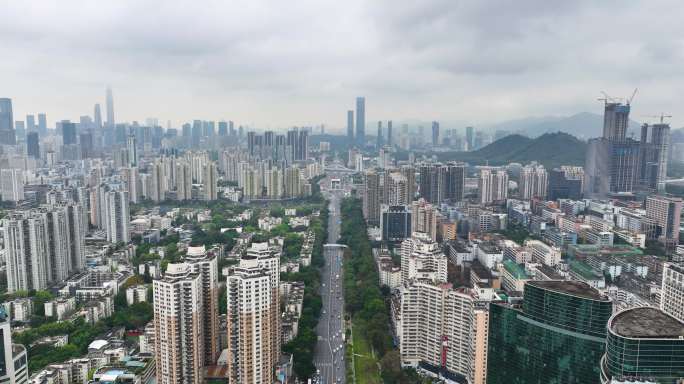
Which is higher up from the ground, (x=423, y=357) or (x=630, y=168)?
(x=630, y=168)

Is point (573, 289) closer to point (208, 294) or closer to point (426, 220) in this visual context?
point (208, 294)

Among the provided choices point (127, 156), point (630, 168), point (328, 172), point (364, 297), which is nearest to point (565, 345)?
point (364, 297)

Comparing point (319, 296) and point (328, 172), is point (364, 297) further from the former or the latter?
point (328, 172)

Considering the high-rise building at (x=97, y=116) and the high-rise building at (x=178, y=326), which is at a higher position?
the high-rise building at (x=97, y=116)

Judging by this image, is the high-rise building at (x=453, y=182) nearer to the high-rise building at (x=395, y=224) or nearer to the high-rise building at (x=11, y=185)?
the high-rise building at (x=395, y=224)

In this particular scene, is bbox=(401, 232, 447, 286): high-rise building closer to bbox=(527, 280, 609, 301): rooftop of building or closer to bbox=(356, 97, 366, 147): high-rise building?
bbox=(527, 280, 609, 301): rooftop of building

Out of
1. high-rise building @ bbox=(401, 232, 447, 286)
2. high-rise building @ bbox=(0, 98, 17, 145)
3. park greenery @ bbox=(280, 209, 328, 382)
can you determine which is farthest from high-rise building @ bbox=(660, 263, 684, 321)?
high-rise building @ bbox=(0, 98, 17, 145)

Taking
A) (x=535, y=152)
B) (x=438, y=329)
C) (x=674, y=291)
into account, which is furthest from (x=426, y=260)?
(x=535, y=152)

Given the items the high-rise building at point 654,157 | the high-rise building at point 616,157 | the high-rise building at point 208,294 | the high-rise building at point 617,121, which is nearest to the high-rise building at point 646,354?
the high-rise building at point 208,294
